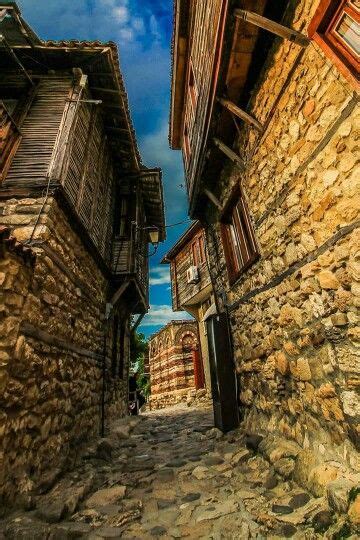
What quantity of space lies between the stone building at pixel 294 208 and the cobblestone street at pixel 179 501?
1.18ft

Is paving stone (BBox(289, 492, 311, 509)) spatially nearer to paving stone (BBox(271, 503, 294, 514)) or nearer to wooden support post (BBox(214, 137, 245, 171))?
paving stone (BBox(271, 503, 294, 514))

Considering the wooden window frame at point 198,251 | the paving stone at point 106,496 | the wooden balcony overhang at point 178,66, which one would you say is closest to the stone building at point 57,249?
the paving stone at point 106,496

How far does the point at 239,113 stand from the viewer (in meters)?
4.23

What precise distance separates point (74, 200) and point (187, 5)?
5345mm

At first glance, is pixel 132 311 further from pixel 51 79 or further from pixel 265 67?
pixel 265 67

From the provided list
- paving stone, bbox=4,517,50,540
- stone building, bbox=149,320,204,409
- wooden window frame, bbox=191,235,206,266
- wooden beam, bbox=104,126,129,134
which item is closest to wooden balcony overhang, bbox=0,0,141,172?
wooden beam, bbox=104,126,129,134

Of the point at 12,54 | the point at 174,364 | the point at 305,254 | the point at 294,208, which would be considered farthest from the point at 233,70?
the point at 174,364

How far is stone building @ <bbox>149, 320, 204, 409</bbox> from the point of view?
21.6m

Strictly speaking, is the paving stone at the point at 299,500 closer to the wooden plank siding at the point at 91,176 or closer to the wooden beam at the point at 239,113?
the wooden beam at the point at 239,113

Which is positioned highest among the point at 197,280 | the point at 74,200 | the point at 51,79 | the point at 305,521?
the point at 51,79

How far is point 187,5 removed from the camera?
645cm

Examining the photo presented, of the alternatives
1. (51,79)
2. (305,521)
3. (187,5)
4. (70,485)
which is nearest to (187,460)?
(70,485)

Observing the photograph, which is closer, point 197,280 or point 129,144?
point 129,144

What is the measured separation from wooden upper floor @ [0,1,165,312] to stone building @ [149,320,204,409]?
49.0 ft
